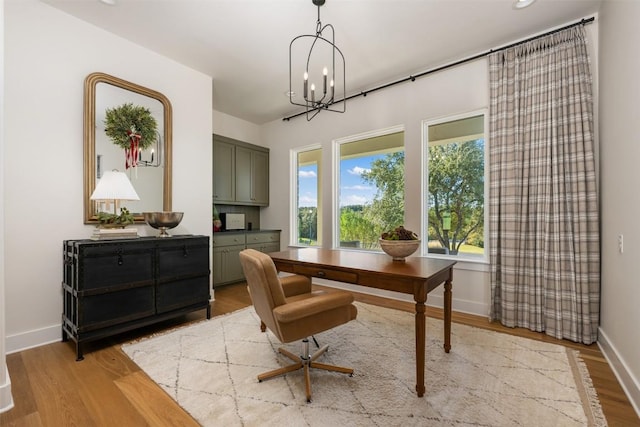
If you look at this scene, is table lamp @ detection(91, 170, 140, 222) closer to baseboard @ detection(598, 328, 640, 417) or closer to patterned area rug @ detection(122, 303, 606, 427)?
patterned area rug @ detection(122, 303, 606, 427)

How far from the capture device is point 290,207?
5.16m

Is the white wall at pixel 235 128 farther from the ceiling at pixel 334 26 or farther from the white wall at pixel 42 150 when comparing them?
the white wall at pixel 42 150

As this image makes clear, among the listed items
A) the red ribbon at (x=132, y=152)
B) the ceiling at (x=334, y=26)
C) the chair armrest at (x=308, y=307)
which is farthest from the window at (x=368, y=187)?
the red ribbon at (x=132, y=152)

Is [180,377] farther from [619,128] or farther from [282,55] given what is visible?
[619,128]

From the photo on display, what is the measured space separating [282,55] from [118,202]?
235 cm

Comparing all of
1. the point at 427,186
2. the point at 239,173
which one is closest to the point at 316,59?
the point at 427,186

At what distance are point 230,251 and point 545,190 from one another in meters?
4.00

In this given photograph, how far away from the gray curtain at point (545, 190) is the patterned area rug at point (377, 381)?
1.41ft

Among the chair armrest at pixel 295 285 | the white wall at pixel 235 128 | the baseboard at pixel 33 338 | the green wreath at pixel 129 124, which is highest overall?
the white wall at pixel 235 128

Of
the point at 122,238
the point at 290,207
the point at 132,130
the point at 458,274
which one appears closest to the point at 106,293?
the point at 122,238

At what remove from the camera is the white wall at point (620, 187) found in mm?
1770

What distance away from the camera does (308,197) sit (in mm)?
5062

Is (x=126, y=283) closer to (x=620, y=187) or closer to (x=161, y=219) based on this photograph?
(x=161, y=219)

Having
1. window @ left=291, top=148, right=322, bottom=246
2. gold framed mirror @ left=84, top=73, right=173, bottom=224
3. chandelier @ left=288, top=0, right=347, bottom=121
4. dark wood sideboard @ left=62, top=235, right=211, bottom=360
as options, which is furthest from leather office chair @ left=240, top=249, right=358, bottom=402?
window @ left=291, top=148, right=322, bottom=246
